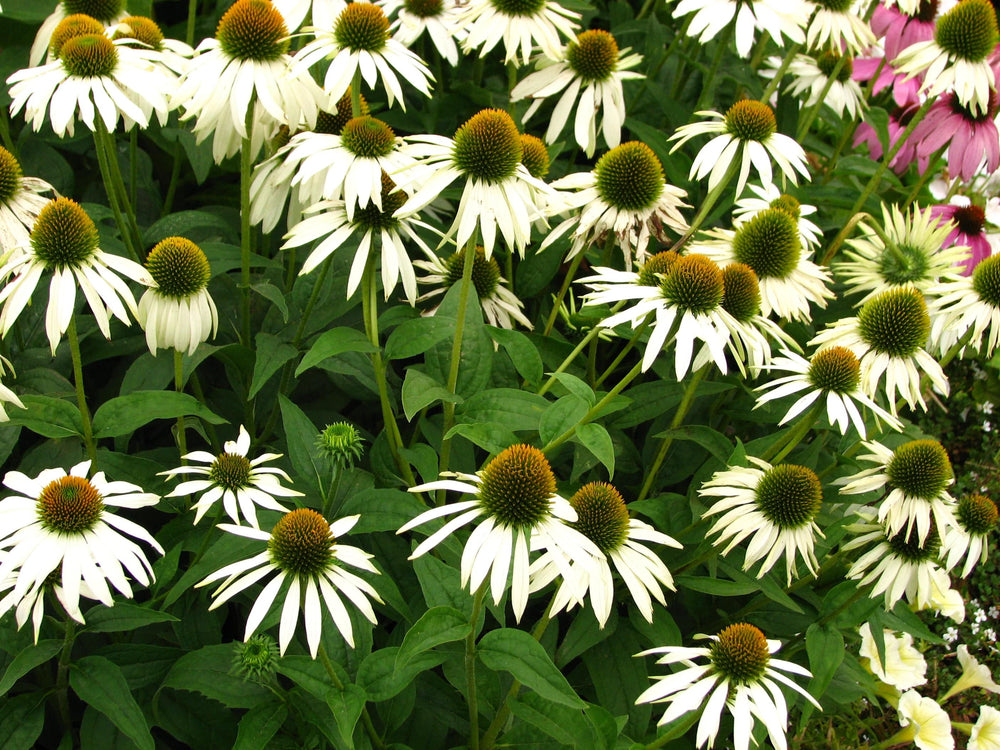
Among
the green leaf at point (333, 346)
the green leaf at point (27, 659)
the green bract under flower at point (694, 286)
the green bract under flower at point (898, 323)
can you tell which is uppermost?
the green bract under flower at point (694, 286)

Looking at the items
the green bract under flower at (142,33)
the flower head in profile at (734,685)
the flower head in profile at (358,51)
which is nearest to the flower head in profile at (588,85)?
the flower head in profile at (358,51)

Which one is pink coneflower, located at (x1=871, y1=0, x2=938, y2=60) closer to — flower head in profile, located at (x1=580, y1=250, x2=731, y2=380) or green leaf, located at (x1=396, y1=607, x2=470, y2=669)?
flower head in profile, located at (x1=580, y1=250, x2=731, y2=380)

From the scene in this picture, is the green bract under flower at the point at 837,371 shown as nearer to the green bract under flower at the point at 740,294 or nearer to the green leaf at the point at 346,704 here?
the green bract under flower at the point at 740,294

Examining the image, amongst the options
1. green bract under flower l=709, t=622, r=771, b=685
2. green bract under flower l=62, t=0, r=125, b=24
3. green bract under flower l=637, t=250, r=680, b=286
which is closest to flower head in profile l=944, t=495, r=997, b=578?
green bract under flower l=709, t=622, r=771, b=685

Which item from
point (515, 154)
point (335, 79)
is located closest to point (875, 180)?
point (515, 154)

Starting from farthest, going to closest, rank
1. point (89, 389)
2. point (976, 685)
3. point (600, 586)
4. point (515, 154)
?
point (976, 685), point (89, 389), point (515, 154), point (600, 586)

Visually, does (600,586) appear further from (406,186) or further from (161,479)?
(161,479)
